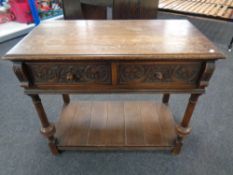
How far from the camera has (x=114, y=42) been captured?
0.74m

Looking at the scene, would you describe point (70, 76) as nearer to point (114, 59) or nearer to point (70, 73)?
point (70, 73)

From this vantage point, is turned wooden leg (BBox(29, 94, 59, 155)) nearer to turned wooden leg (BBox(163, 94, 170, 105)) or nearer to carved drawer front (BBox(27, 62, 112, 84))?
carved drawer front (BBox(27, 62, 112, 84))

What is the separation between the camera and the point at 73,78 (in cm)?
72

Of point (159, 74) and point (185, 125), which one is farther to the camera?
point (185, 125)

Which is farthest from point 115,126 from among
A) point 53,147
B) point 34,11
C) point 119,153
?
point 34,11

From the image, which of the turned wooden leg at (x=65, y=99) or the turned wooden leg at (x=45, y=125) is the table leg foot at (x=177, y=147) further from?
the turned wooden leg at (x=65, y=99)

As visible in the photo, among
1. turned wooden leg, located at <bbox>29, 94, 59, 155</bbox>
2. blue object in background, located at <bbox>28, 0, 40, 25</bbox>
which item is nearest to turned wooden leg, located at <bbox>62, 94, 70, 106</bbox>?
turned wooden leg, located at <bbox>29, 94, 59, 155</bbox>

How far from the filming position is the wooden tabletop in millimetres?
644

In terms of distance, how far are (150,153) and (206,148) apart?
1.28 ft

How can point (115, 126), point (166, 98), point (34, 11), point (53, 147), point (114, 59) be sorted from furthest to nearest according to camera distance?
point (34, 11)
point (166, 98)
point (115, 126)
point (53, 147)
point (114, 59)

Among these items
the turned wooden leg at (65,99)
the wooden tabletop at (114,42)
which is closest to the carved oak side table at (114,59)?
the wooden tabletop at (114,42)

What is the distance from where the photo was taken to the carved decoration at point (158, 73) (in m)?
0.69

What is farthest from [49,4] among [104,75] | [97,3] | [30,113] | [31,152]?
[104,75]

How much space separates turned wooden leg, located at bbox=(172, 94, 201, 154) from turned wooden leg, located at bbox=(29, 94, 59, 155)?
0.72m
